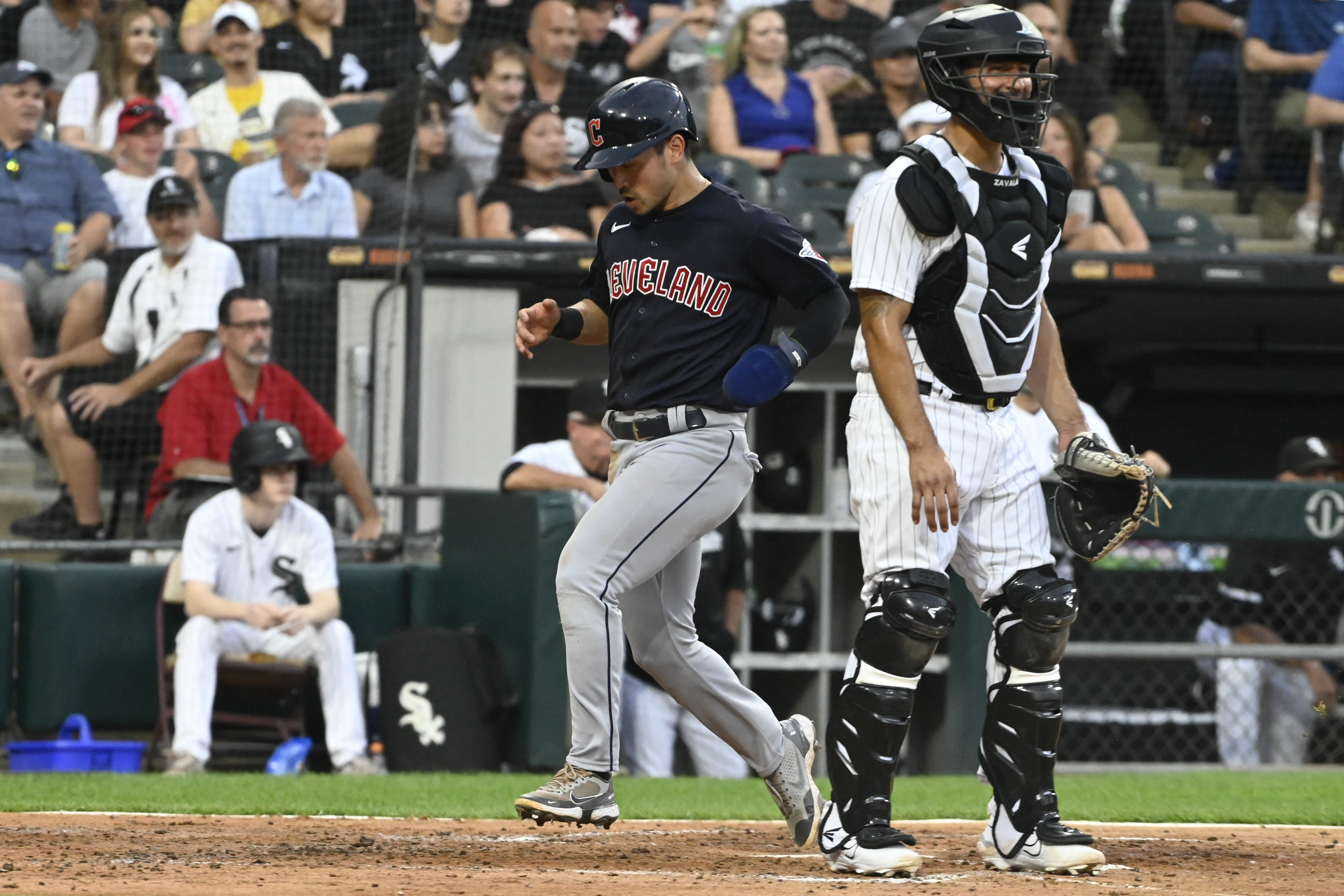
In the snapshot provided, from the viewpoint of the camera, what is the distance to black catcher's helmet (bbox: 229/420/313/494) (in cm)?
715

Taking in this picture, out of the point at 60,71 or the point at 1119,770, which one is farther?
the point at 60,71

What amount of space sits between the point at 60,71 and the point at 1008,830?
7672 millimetres

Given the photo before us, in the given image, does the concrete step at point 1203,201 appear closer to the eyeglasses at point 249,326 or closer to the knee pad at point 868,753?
the eyeglasses at point 249,326

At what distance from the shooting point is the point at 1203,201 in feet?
36.3

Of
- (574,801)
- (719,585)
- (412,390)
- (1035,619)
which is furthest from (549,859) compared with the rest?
(412,390)

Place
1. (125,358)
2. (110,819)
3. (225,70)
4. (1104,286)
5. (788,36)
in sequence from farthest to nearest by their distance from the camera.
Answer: (788,36) → (225,70) → (1104,286) → (125,358) → (110,819)

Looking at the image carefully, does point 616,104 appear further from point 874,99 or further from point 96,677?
point 874,99

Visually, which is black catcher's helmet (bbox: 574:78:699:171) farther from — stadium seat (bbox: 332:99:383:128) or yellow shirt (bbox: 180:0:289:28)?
yellow shirt (bbox: 180:0:289:28)

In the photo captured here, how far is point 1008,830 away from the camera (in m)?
3.93

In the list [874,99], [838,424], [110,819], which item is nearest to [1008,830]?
[110,819]

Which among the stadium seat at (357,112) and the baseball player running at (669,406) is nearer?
the baseball player running at (669,406)

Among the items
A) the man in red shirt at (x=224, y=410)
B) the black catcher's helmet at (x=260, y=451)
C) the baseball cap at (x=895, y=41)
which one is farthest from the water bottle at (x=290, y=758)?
the baseball cap at (x=895, y=41)

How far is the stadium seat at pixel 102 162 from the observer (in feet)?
29.4

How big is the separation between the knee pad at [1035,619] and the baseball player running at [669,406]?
24.3 inches
